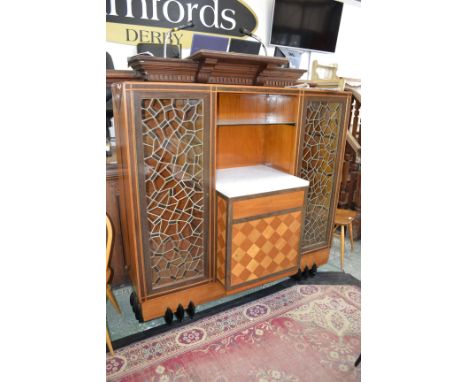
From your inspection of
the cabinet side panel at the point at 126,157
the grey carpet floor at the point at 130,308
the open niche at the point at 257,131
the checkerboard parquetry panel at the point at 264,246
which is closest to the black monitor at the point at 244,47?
the open niche at the point at 257,131

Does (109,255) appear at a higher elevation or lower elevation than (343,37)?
lower

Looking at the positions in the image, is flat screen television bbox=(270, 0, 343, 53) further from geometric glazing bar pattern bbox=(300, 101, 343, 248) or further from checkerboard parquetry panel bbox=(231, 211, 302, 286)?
checkerboard parquetry panel bbox=(231, 211, 302, 286)

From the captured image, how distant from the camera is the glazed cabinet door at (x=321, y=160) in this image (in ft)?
7.27

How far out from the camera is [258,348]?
1.85 meters

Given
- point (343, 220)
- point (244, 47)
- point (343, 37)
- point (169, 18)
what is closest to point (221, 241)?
point (343, 220)

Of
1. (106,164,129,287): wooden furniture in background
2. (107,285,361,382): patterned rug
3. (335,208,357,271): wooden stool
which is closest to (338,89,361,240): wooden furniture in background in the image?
(335,208,357,271): wooden stool

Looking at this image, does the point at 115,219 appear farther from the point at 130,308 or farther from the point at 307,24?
the point at 307,24

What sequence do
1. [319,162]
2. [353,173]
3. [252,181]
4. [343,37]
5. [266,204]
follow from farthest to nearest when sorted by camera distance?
[343,37] < [353,173] < [319,162] < [252,181] < [266,204]

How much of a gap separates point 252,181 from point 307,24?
3.28m

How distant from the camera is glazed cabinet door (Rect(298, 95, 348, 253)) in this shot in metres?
2.21

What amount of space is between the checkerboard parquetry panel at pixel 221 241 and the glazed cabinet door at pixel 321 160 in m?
0.70

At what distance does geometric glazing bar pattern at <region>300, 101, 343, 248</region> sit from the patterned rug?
597mm
